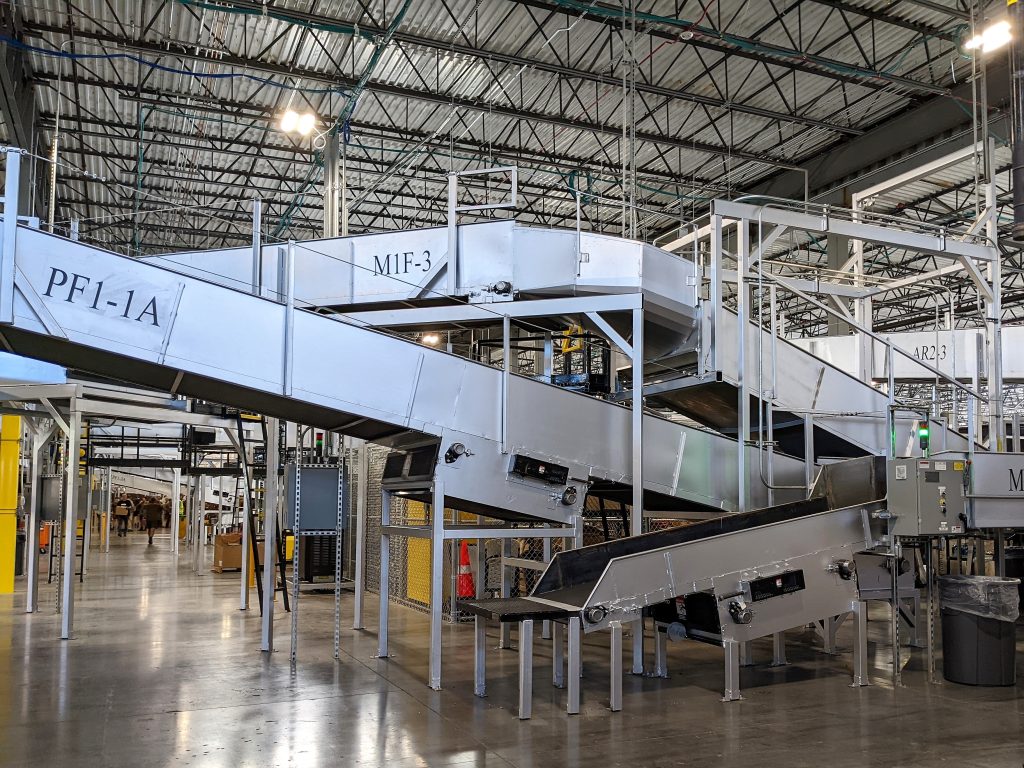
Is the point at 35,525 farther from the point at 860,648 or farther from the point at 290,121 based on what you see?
the point at 860,648

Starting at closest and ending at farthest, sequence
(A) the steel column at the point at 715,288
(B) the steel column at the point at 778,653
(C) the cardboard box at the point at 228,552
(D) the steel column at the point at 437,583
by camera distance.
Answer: (D) the steel column at the point at 437,583 < (B) the steel column at the point at 778,653 < (A) the steel column at the point at 715,288 < (C) the cardboard box at the point at 228,552

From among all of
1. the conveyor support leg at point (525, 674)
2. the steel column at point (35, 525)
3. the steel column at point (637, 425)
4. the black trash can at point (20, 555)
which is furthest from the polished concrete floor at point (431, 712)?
the black trash can at point (20, 555)

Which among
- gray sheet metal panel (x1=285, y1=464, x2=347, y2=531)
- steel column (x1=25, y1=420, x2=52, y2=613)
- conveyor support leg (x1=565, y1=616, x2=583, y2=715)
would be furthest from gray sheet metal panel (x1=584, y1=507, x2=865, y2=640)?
steel column (x1=25, y1=420, x2=52, y2=613)

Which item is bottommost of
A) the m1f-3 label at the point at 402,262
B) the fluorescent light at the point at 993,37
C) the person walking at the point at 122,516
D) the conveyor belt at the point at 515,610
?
the person walking at the point at 122,516

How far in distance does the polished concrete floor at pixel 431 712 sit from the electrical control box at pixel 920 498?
1526mm

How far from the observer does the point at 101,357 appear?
25.4 ft

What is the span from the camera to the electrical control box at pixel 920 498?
9.10m

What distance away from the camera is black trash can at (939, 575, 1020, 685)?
27.9 ft

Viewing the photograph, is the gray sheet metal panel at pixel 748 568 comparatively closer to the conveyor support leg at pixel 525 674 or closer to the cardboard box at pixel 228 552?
the conveyor support leg at pixel 525 674

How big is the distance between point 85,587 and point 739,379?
13.3 meters

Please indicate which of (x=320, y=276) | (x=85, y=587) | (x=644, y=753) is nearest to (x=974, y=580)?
(x=644, y=753)

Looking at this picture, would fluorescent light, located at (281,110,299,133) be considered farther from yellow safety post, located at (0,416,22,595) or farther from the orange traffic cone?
yellow safety post, located at (0,416,22,595)

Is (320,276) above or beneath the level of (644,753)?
above

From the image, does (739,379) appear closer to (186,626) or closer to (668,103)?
(186,626)
